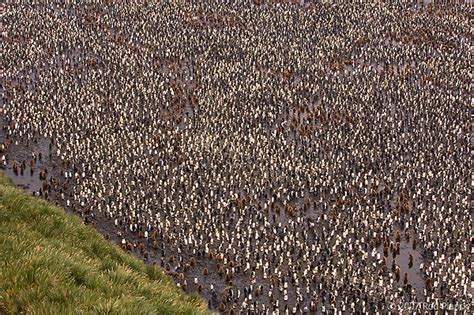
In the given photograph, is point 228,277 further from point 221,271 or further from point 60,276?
point 60,276

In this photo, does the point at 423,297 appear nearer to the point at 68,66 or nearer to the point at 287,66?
the point at 287,66

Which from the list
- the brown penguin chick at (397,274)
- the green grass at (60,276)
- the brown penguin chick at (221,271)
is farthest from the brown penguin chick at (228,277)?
the green grass at (60,276)

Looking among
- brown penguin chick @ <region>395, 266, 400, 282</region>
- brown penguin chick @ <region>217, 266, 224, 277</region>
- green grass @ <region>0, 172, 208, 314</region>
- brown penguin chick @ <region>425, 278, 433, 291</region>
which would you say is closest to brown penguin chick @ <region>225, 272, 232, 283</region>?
brown penguin chick @ <region>217, 266, 224, 277</region>

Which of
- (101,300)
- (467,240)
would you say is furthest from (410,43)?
(101,300)

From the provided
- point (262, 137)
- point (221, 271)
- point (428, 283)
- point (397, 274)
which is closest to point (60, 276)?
point (221, 271)

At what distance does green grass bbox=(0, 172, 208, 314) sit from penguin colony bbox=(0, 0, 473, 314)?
→ 14.2 m

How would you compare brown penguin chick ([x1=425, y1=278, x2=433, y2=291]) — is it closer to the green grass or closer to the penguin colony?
the penguin colony

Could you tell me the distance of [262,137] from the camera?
4569 centimetres

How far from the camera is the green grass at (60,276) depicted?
34.5 feet

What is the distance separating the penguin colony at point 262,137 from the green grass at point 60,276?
14.2 m

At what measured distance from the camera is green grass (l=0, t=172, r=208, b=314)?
10.5 m

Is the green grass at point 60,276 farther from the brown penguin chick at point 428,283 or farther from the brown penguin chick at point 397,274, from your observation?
the brown penguin chick at point 428,283

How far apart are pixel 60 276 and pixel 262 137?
34619mm

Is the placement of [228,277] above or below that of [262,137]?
below
